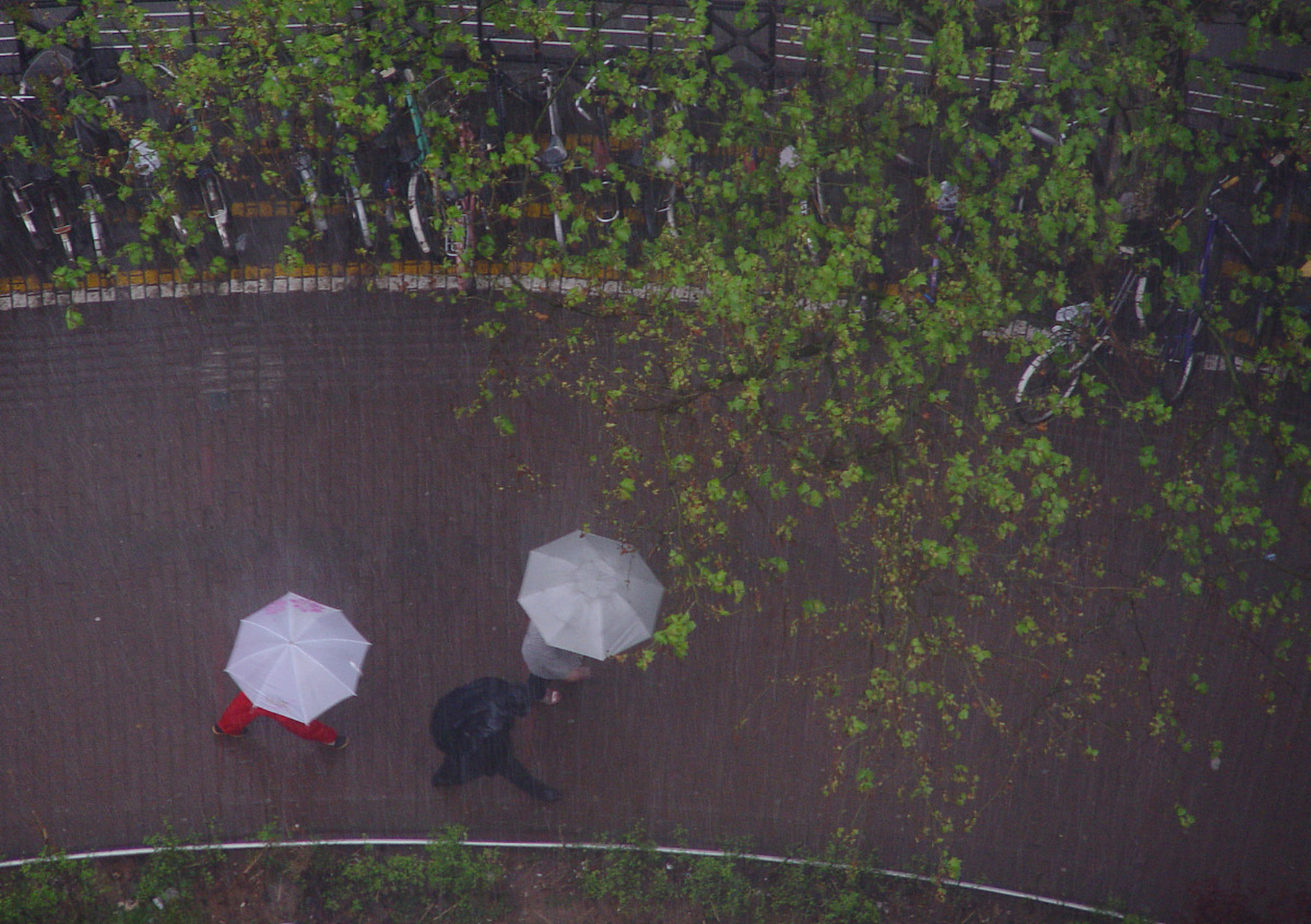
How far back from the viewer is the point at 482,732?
8.12m

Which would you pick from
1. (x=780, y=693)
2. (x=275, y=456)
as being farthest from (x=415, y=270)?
(x=780, y=693)

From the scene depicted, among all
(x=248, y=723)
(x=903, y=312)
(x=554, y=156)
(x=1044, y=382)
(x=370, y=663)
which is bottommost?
(x=248, y=723)

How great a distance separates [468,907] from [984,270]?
6348 millimetres

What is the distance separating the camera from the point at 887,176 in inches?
452

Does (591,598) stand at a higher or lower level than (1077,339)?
lower

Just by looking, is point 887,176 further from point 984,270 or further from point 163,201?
point 163,201

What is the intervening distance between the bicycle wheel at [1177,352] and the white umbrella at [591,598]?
5.68 m

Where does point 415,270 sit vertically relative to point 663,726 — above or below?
above

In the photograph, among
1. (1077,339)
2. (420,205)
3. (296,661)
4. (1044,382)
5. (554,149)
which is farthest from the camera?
(420,205)

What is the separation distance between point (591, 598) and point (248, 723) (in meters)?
3.41

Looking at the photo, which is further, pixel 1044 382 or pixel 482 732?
pixel 1044 382

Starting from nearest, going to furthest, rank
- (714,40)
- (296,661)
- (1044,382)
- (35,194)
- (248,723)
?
1. (296,661)
2. (248,723)
3. (714,40)
4. (1044,382)
5. (35,194)

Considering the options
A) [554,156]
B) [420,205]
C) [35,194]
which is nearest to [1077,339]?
[554,156]

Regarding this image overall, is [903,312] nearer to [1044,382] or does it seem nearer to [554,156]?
[1044,382]
